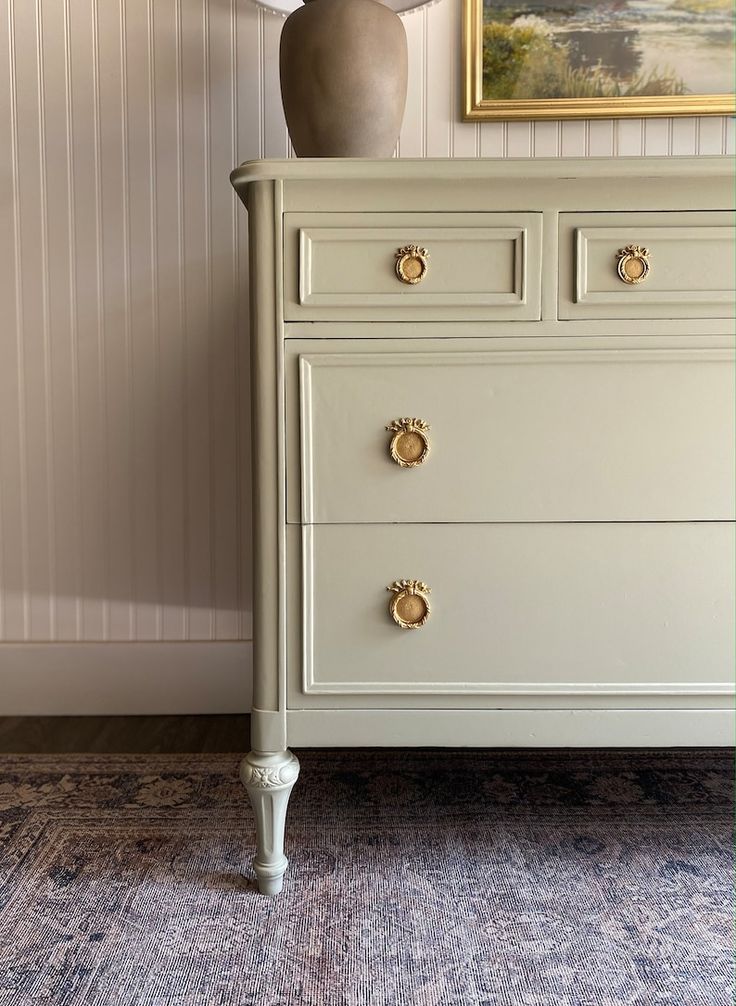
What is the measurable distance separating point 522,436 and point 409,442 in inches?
5.9

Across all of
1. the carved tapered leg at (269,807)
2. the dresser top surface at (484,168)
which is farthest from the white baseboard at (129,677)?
the dresser top surface at (484,168)

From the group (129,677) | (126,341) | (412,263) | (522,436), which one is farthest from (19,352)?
(522,436)

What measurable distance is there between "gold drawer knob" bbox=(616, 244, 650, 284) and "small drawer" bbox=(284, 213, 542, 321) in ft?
0.36

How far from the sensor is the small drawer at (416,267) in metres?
1.10

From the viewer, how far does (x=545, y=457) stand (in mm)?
1120

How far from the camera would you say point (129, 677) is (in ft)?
5.88

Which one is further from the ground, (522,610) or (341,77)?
(341,77)

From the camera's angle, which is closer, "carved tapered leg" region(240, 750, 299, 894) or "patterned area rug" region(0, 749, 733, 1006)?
"patterned area rug" region(0, 749, 733, 1006)

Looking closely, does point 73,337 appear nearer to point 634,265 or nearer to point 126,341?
point 126,341

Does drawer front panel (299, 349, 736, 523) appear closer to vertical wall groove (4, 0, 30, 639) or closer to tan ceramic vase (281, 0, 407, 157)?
tan ceramic vase (281, 0, 407, 157)

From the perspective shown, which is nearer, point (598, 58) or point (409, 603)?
point (409, 603)

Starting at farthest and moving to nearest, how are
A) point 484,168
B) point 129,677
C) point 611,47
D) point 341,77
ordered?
point 129,677
point 611,47
point 341,77
point 484,168

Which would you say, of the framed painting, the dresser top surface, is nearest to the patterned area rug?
the dresser top surface

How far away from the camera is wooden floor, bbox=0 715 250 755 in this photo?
1.63m
